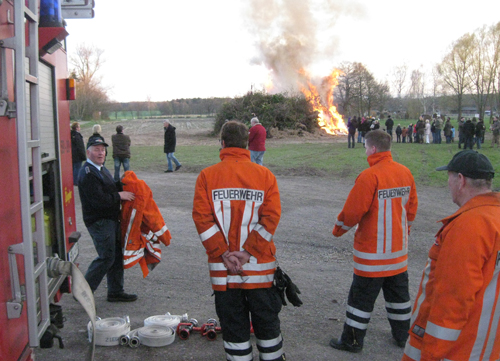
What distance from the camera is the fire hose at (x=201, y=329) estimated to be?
4078 millimetres

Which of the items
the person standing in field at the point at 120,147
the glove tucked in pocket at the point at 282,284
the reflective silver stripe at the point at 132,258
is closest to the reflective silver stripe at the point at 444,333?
the glove tucked in pocket at the point at 282,284

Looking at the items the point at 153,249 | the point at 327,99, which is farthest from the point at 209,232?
the point at 327,99

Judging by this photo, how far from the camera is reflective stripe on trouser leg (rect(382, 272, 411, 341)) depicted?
389 centimetres

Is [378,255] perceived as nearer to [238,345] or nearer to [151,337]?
[238,345]

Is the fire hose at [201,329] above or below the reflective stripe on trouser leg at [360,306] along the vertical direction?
below

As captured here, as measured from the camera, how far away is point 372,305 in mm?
3852

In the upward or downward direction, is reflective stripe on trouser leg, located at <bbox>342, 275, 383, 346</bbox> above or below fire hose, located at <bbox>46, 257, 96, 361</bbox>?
below

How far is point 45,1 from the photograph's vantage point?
3305 mm

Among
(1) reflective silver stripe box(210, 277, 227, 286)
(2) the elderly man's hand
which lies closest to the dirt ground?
(1) reflective silver stripe box(210, 277, 227, 286)

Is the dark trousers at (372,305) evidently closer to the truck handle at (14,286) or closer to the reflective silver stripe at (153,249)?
the reflective silver stripe at (153,249)

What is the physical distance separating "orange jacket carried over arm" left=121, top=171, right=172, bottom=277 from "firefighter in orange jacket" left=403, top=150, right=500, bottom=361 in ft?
9.85

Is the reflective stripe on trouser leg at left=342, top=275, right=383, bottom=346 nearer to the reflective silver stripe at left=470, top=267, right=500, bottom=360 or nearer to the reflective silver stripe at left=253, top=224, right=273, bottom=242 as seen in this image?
the reflective silver stripe at left=253, top=224, right=273, bottom=242

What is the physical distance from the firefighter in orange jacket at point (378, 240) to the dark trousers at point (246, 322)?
3.34 ft

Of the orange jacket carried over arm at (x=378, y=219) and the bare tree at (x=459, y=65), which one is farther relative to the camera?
Answer: the bare tree at (x=459, y=65)
